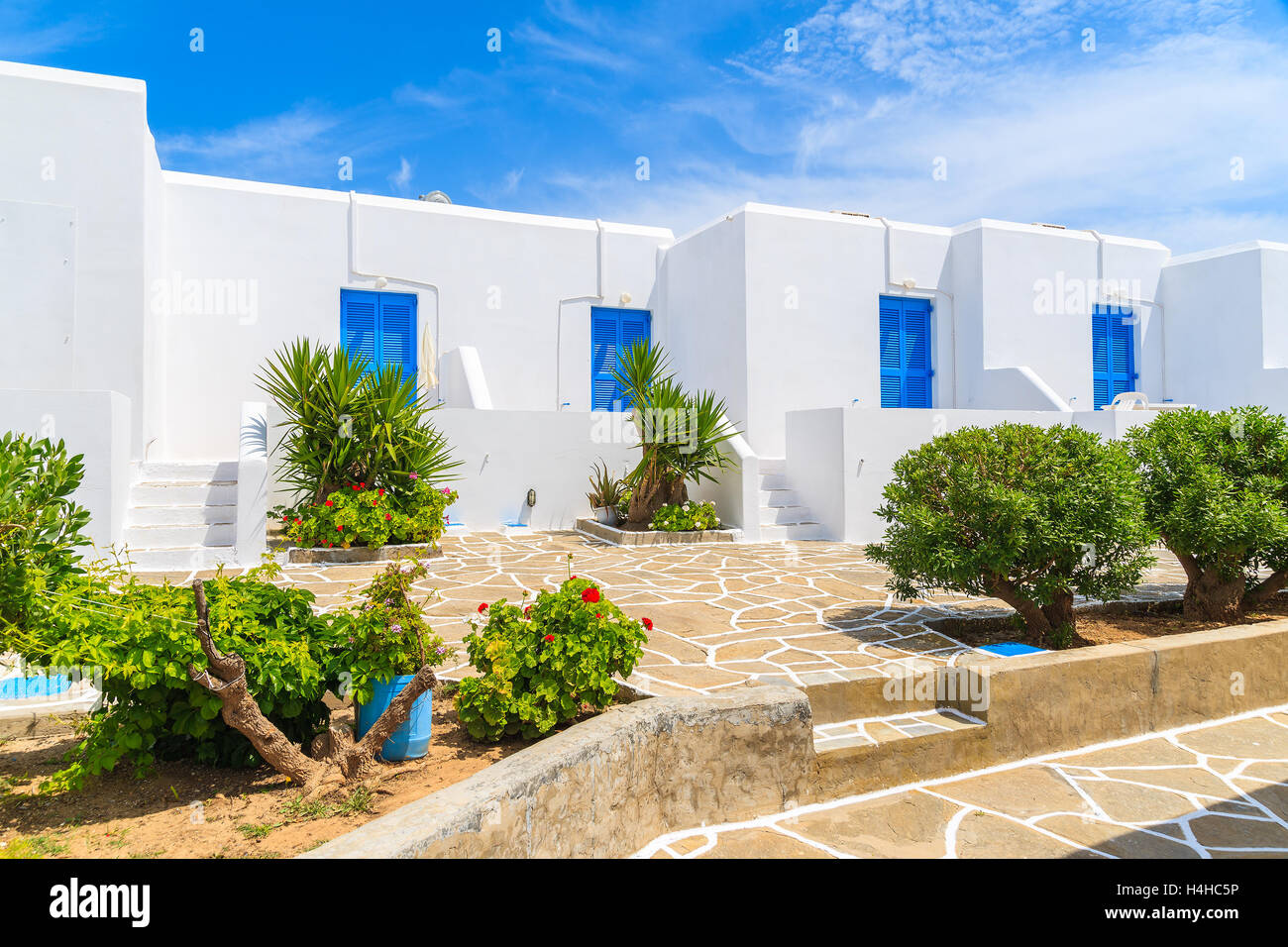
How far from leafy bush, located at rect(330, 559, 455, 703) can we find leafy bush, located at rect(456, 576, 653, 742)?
0.25m

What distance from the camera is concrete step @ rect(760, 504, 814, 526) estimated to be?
1042 cm

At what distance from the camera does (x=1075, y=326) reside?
47.6 ft

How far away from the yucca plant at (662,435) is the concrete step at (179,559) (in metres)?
4.69

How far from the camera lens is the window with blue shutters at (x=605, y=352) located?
13672mm

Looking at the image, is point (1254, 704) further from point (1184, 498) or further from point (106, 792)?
point (106, 792)

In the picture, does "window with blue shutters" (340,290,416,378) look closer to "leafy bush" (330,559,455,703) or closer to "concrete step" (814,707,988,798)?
"leafy bush" (330,559,455,703)

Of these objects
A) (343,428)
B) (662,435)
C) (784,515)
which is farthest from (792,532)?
(343,428)

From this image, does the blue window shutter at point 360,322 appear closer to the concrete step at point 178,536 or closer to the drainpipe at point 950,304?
the concrete step at point 178,536

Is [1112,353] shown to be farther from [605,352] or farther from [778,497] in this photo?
[605,352]

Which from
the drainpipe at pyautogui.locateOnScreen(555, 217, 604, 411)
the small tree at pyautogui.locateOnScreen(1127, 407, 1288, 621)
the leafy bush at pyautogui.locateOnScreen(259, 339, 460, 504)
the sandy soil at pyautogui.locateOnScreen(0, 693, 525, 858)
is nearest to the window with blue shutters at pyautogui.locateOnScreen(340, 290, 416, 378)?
the drainpipe at pyautogui.locateOnScreen(555, 217, 604, 411)

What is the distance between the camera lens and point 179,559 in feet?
25.0

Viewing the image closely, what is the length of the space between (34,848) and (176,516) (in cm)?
662
